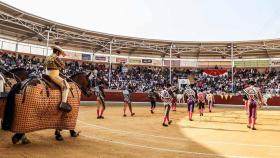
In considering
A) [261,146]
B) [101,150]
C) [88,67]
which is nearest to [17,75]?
[101,150]

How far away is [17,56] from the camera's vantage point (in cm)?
3017

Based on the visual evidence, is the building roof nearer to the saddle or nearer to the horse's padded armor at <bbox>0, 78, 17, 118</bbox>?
the horse's padded armor at <bbox>0, 78, 17, 118</bbox>

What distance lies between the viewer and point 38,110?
259 inches

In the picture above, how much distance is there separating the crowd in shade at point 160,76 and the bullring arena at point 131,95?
12 cm

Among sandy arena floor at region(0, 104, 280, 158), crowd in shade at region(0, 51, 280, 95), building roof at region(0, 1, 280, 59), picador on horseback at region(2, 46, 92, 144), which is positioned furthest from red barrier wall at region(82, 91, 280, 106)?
picador on horseback at region(2, 46, 92, 144)

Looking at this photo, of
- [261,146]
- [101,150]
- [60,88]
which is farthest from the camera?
[261,146]

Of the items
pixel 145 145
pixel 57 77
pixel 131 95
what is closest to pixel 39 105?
pixel 57 77

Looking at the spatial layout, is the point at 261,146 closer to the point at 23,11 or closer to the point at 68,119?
the point at 68,119

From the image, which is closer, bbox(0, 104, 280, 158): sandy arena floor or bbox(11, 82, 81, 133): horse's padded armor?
bbox(0, 104, 280, 158): sandy arena floor

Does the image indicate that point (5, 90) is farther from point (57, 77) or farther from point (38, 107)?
point (38, 107)

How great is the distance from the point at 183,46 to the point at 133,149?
28.9 metres

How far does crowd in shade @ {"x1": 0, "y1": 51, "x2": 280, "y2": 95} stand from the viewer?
1276 inches

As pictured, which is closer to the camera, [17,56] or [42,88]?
[42,88]

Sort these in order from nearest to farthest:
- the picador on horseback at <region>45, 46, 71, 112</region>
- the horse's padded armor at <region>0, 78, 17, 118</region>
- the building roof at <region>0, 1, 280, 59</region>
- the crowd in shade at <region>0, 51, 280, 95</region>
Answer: the picador on horseback at <region>45, 46, 71, 112</region>
the horse's padded armor at <region>0, 78, 17, 118</region>
the building roof at <region>0, 1, 280, 59</region>
the crowd in shade at <region>0, 51, 280, 95</region>
